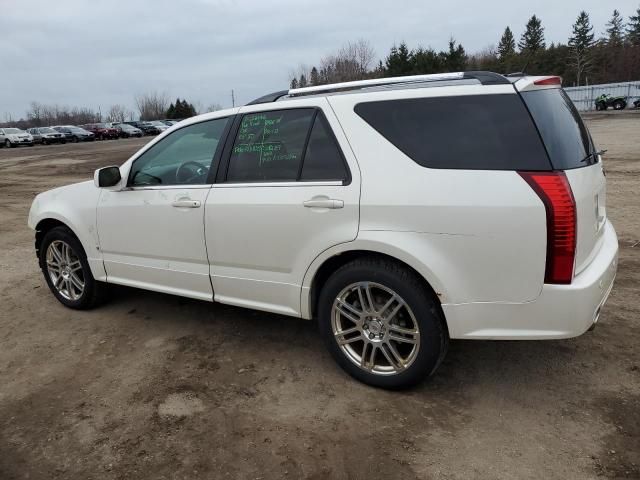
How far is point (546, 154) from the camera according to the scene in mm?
2727

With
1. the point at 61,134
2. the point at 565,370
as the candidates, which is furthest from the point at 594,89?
the point at 565,370

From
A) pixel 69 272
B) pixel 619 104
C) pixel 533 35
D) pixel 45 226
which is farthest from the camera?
pixel 533 35

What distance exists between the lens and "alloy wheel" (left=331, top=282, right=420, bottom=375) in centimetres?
319

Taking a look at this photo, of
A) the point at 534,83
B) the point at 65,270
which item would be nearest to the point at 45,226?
the point at 65,270

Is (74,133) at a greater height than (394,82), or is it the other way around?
(74,133)

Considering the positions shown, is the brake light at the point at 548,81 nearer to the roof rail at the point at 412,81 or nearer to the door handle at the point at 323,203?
the roof rail at the point at 412,81

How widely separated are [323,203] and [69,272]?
2.94 metres

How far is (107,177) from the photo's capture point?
4289 millimetres

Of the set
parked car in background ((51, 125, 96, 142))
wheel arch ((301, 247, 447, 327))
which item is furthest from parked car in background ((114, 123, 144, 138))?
wheel arch ((301, 247, 447, 327))

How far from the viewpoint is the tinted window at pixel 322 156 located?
3293 mm

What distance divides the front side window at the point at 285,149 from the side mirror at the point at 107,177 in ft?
3.72

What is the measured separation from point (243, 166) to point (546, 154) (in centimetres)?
197

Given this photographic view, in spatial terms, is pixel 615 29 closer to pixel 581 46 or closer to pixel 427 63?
pixel 581 46

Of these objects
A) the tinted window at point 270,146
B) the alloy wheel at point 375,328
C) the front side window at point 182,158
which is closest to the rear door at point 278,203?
the tinted window at point 270,146
